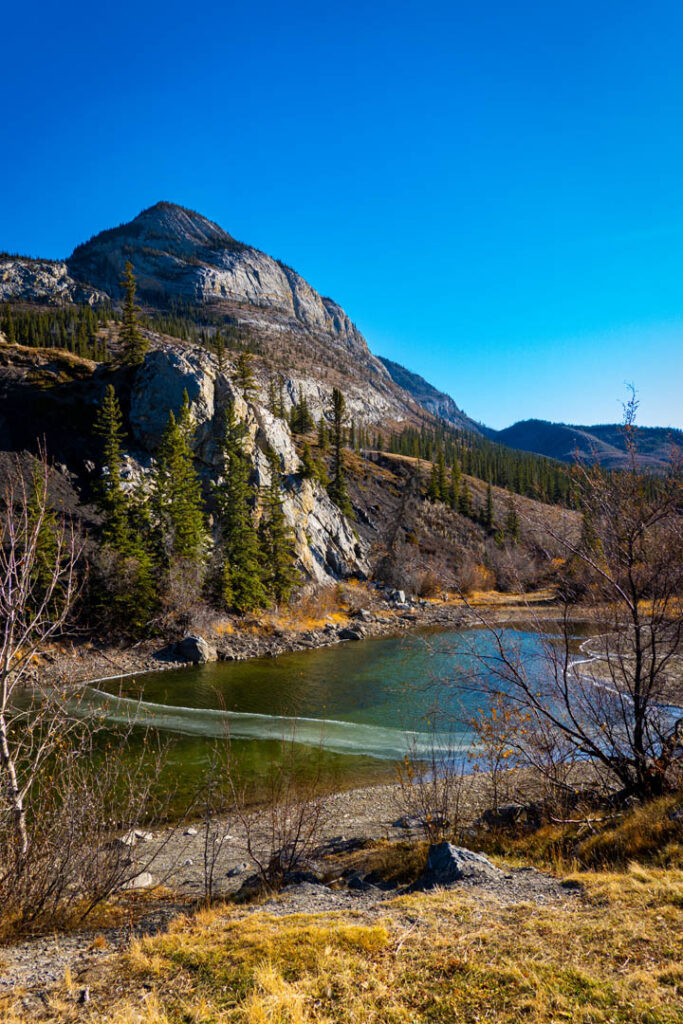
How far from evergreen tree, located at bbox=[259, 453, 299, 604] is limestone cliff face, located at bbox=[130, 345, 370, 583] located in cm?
356

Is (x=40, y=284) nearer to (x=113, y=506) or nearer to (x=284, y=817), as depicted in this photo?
(x=113, y=506)

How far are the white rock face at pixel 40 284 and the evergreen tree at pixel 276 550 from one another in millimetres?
149768

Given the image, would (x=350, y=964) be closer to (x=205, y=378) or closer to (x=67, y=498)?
(x=67, y=498)

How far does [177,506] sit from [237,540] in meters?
5.40

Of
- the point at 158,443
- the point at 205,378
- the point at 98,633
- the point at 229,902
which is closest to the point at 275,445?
the point at 205,378

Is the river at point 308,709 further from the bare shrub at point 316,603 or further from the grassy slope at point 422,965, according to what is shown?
the bare shrub at point 316,603

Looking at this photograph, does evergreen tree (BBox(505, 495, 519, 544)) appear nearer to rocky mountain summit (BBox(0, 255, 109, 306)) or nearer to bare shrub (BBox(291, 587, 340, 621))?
bare shrub (BBox(291, 587, 340, 621))

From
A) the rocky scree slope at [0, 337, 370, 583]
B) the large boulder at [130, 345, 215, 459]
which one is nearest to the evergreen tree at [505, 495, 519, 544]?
the rocky scree slope at [0, 337, 370, 583]

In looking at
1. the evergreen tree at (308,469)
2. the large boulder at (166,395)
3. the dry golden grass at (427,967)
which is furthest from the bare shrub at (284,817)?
the evergreen tree at (308,469)

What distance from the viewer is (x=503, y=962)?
14.3 ft

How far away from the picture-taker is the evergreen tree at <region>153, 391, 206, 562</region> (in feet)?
114

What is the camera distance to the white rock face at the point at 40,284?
159m

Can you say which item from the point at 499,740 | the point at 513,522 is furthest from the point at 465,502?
the point at 499,740

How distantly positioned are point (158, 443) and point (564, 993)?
45971mm
